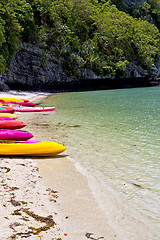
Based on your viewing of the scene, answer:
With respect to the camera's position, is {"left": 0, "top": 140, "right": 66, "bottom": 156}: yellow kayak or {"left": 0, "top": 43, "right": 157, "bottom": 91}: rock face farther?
{"left": 0, "top": 43, "right": 157, "bottom": 91}: rock face

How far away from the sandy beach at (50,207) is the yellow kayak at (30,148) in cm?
62

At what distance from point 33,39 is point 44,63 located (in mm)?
4672

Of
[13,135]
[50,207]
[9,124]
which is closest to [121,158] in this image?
[50,207]

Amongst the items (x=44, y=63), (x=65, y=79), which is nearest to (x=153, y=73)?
(x=65, y=79)

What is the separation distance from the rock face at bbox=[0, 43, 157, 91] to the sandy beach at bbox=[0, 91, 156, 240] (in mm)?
27926

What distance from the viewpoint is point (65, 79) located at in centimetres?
4488

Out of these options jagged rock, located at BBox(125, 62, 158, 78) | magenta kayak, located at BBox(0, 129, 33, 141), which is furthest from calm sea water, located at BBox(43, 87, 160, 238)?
jagged rock, located at BBox(125, 62, 158, 78)

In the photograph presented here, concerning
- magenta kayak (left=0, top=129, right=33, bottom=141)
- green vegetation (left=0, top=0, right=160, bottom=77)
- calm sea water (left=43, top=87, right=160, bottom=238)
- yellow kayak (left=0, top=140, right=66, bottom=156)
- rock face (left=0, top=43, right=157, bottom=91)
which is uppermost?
green vegetation (left=0, top=0, right=160, bottom=77)

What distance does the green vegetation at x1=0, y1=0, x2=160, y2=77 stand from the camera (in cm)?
3906

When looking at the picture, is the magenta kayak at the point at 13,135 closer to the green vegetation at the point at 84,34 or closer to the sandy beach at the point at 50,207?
the sandy beach at the point at 50,207

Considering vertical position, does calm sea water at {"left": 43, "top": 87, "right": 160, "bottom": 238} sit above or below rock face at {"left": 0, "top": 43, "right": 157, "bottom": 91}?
below

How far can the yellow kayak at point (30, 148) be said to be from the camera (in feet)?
21.9

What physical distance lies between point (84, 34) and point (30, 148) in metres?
48.5

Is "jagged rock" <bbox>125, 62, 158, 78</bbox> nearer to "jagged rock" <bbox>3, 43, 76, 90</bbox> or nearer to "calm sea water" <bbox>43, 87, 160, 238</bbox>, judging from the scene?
"jagged rock" <bbox>3, 43, 76, 90</bbox>
